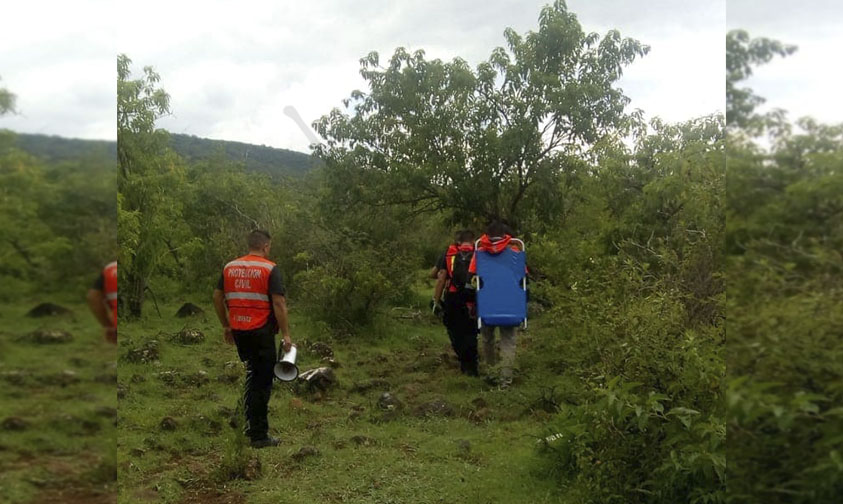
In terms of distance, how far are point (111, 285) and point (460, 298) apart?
5.29 meters

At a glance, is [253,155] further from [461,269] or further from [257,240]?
[257,240]

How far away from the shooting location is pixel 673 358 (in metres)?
3.51

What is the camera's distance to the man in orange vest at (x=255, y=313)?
446cm

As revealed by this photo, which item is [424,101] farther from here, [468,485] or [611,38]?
[468,485]

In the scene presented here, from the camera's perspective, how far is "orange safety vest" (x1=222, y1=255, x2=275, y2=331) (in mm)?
4465

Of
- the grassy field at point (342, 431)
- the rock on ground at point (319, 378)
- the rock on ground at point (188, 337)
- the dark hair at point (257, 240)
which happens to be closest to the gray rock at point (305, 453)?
the grassy field at point (342, 431)

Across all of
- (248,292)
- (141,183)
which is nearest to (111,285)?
(248,292)

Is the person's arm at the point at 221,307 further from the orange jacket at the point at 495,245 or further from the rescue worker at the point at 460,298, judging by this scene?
the rescue worker at the point at 460,298

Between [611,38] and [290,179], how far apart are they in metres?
9.13

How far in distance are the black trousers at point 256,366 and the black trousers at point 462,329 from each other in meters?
2.52

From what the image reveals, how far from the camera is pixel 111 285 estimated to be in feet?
5.21

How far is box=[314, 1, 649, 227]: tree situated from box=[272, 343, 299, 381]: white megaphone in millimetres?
4909

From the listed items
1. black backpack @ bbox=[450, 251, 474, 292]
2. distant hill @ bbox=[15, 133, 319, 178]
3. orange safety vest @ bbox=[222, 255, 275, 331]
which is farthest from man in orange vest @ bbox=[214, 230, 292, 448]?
distant hill @ bbox=[15, 133, 319, 178]

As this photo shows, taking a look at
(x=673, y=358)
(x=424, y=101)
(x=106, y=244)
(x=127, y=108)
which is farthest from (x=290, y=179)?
(x=106, y=244)
